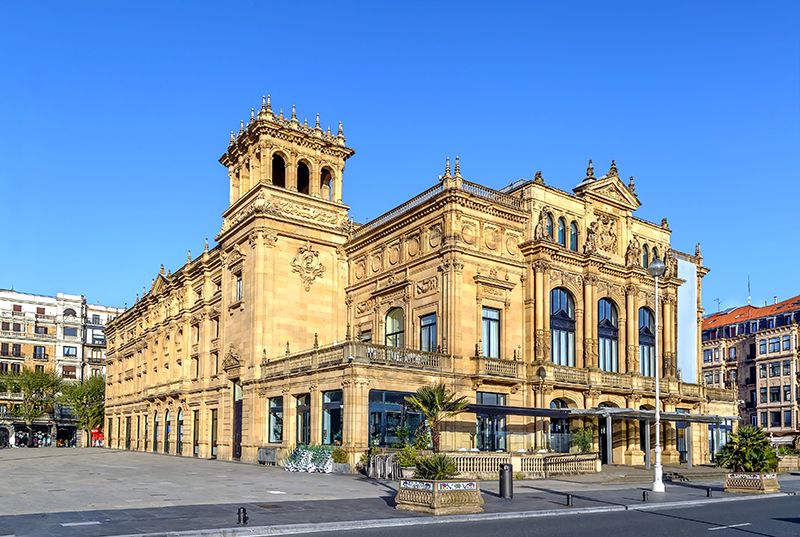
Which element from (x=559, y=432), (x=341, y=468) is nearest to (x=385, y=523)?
(x=341, y=468)

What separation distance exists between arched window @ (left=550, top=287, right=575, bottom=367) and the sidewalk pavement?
17.5m

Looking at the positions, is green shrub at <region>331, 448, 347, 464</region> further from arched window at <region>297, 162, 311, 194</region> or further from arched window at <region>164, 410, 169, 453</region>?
arched window at <region>164, 410, 169, 453</region>

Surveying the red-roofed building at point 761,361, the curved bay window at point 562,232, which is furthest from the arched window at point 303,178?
the red-roofed building at point 761,361

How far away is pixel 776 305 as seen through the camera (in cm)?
9544

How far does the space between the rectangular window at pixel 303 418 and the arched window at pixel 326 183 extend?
15.3 m

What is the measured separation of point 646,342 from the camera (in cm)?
5288

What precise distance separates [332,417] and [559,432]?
44.1 feet

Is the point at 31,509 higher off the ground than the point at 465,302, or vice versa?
the point at 465,302

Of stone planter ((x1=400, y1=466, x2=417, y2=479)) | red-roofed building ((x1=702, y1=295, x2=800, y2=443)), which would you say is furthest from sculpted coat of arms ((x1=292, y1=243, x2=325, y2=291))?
red-roofed building ((x1=702, y1=295, x2=800, y2=443))

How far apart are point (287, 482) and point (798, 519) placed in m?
18.2

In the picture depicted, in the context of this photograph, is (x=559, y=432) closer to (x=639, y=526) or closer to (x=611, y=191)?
(x=611, y=191)

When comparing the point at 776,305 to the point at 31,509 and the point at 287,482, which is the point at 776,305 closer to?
the point at 287,482

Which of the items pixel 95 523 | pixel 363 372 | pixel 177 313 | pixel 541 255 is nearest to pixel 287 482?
pixel 363 372

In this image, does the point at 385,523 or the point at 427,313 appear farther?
the point at 427,313
